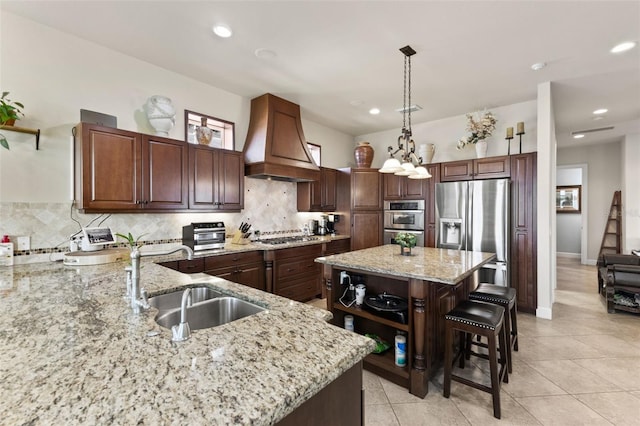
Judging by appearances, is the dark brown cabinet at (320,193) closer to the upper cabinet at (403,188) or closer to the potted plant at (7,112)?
the upper cabinet at (403,188)

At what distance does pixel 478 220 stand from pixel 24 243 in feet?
16.2

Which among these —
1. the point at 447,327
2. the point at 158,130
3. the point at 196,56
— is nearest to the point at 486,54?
the point at 447,327

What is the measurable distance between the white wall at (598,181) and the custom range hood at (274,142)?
7.03m

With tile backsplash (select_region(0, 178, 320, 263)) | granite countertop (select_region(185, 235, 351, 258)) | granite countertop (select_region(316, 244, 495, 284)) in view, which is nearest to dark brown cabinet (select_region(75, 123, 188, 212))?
tile backsplash (select_region(0, 178, 320, 263))

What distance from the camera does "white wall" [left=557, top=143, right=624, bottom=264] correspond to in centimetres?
636

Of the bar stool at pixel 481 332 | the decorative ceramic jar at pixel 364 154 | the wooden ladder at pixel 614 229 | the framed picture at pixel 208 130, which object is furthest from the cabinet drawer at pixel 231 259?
the wooden ladder at pixel 614 229

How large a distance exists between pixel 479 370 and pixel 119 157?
3755 millimetres

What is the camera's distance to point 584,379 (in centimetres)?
228

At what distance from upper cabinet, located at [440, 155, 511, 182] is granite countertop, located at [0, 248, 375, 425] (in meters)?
3.73

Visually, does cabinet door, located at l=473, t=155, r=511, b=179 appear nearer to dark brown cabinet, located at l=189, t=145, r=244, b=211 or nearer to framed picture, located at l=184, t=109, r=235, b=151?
dark brown cabinet, located at l=189, t=145, r=244, b=211

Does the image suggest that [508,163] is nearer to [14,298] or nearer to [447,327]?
[447,327]

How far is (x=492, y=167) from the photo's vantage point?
12.9 feet

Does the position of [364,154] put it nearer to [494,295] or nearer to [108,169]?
[494,295]

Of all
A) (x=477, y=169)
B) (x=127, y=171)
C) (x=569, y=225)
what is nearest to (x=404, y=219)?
(x=477, y=169)
